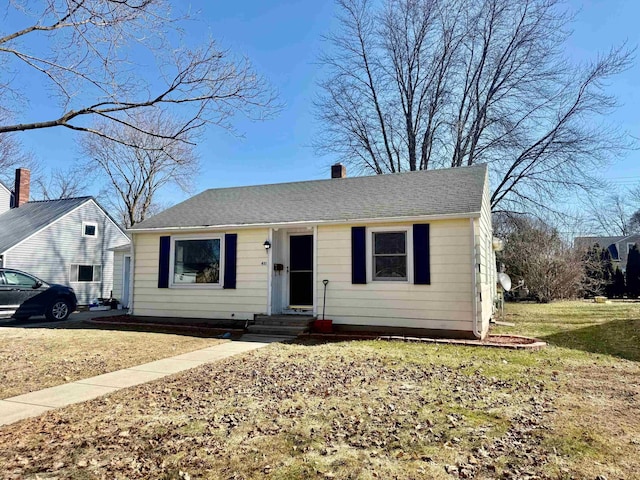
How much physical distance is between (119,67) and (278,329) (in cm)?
613

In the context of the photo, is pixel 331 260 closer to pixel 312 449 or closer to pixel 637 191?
pixel 312 449

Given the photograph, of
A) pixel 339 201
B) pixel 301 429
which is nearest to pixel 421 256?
pixel 339 201

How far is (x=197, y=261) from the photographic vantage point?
11.0m

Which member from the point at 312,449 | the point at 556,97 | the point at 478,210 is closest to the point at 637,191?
the point at 556,97

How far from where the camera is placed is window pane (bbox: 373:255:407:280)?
30.0 ft

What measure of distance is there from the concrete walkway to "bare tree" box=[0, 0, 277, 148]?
316 cm

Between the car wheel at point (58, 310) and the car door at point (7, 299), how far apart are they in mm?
937

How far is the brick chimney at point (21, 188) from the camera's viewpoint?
23.5 meters

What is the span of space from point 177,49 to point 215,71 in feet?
1.84

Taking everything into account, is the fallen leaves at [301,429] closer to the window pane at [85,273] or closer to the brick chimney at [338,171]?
the brick chimney at [338,171]

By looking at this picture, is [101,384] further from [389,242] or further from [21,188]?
[21,188]

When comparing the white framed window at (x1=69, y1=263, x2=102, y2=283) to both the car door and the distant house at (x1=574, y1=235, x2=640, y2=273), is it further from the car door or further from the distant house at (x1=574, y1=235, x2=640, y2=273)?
the distant house at (x1=574, y1=235, x2=640, y2=273)

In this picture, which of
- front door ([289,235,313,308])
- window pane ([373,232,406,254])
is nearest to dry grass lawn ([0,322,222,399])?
front door ([289,235,313,308])

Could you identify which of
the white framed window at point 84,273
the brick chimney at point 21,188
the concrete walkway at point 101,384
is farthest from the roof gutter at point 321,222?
the brick chimney at point 21,188
